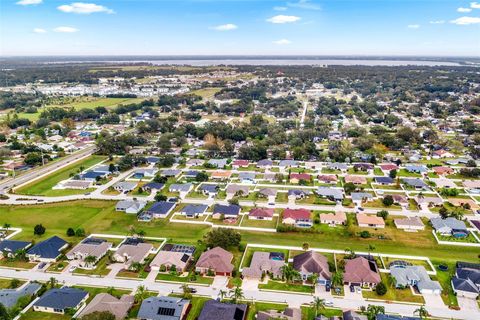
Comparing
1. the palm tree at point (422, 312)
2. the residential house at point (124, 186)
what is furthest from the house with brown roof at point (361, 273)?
the residential house at point (124, 186)

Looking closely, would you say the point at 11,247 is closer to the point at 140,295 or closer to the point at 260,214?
the point at 140,295

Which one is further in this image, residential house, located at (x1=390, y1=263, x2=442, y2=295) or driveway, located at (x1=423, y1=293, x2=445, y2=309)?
residential house, located at (x1=390, y1=263, x2=442, y2=295)

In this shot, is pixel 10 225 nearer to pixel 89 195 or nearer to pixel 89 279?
pixel 89 195

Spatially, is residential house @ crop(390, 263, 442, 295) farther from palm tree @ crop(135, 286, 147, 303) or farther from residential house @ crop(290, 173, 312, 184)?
residential house @ crop(290, 173, 312, 184)

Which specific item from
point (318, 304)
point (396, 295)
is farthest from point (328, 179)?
point (318, 304)

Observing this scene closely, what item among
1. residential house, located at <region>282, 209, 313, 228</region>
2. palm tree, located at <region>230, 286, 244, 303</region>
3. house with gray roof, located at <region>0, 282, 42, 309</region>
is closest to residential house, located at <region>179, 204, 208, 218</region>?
residential house, located at <region>282, 209, 313, 228</region>

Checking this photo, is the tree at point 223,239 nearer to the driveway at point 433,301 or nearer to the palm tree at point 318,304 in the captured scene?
the palm tree at point 318,304
